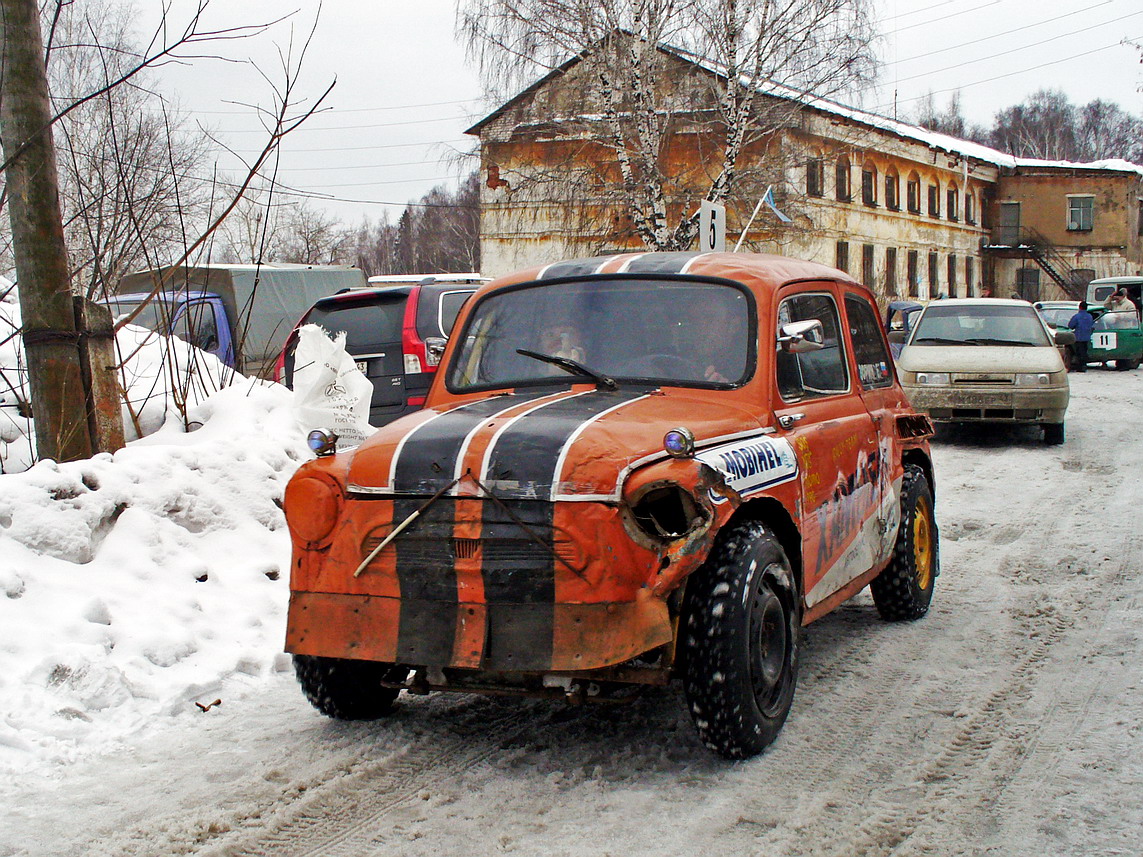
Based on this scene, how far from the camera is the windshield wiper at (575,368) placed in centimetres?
471

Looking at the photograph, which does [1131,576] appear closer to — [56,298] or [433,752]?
[433,752]

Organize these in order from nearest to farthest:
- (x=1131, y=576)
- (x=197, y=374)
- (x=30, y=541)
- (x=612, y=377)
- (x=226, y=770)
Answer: (x=226, y=770) → (x=612, y=377) → (x=30, y=541) → (x=1131, y=576) → (x=197, y=374)

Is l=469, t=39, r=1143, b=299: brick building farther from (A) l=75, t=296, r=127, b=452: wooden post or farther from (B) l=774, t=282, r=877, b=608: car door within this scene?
(B) l=774, t=282, r=877, b=608: car door

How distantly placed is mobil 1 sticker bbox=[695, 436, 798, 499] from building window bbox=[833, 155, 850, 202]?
43951 mm

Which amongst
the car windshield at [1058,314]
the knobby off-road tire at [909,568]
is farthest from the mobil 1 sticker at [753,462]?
the car windshield at [1058,314]

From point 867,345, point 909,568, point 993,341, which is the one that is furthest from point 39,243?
point 993,341

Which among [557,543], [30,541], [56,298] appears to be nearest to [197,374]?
[56,298]

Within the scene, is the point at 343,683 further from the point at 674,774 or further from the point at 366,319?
the point at 366,319

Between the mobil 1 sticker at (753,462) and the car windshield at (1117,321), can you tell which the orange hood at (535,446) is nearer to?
the mobil 1 sticker at (753,462)

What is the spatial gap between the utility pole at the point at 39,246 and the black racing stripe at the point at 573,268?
294 cm

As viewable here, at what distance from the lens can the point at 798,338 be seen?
481 cm

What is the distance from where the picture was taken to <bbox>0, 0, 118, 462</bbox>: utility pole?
20.1 feet

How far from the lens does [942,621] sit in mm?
6129

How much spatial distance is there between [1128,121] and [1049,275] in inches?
1772
